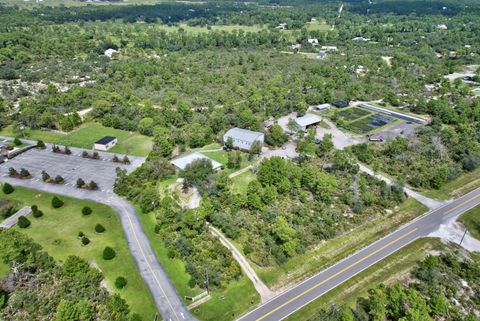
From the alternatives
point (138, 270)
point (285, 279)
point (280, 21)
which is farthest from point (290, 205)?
point (280, 21)

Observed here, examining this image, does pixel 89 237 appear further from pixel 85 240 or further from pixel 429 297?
pixel 429 297

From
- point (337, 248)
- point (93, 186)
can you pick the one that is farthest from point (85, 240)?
point (337, 248)

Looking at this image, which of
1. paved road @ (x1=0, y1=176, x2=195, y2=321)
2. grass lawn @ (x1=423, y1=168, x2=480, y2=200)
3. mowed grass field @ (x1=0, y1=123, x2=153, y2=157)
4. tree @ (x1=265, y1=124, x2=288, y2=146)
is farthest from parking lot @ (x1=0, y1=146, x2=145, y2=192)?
grass lawn @ (x1=423, y1=168, x2=480, y2=200)

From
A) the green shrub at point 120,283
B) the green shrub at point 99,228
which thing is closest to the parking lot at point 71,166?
the green shrub at point 99,228

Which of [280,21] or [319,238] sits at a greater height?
[280,21]

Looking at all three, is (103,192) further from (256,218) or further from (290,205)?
Answer: (290,205)
